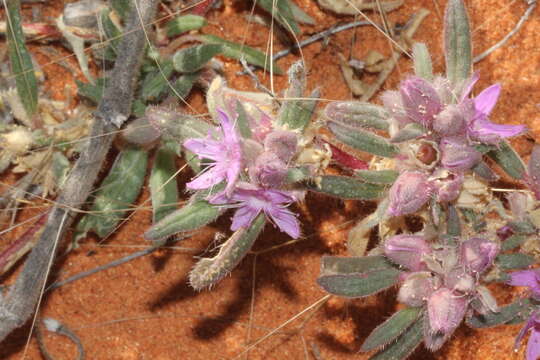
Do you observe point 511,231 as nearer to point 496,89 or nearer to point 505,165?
point 505,165

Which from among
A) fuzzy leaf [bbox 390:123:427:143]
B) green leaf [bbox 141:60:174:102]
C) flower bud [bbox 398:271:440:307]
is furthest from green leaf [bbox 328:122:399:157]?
green leaf [bbox 141:60:174:102]

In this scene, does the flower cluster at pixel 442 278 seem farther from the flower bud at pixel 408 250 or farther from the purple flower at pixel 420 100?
the purple flower at pixel 420 100

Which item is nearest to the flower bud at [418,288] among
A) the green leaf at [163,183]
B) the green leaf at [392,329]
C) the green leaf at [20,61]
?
the green leaf at [392,329]

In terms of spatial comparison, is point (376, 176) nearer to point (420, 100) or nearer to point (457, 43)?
point (420, 100)

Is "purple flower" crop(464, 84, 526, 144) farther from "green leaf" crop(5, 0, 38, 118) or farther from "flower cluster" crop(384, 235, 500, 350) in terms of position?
"green leaf" crop(5, 0, 38, 118)

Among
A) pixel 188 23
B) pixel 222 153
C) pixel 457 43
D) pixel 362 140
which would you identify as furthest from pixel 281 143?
pixel 188 23

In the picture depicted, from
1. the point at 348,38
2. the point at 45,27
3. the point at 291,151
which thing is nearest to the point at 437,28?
the point at 348,38
